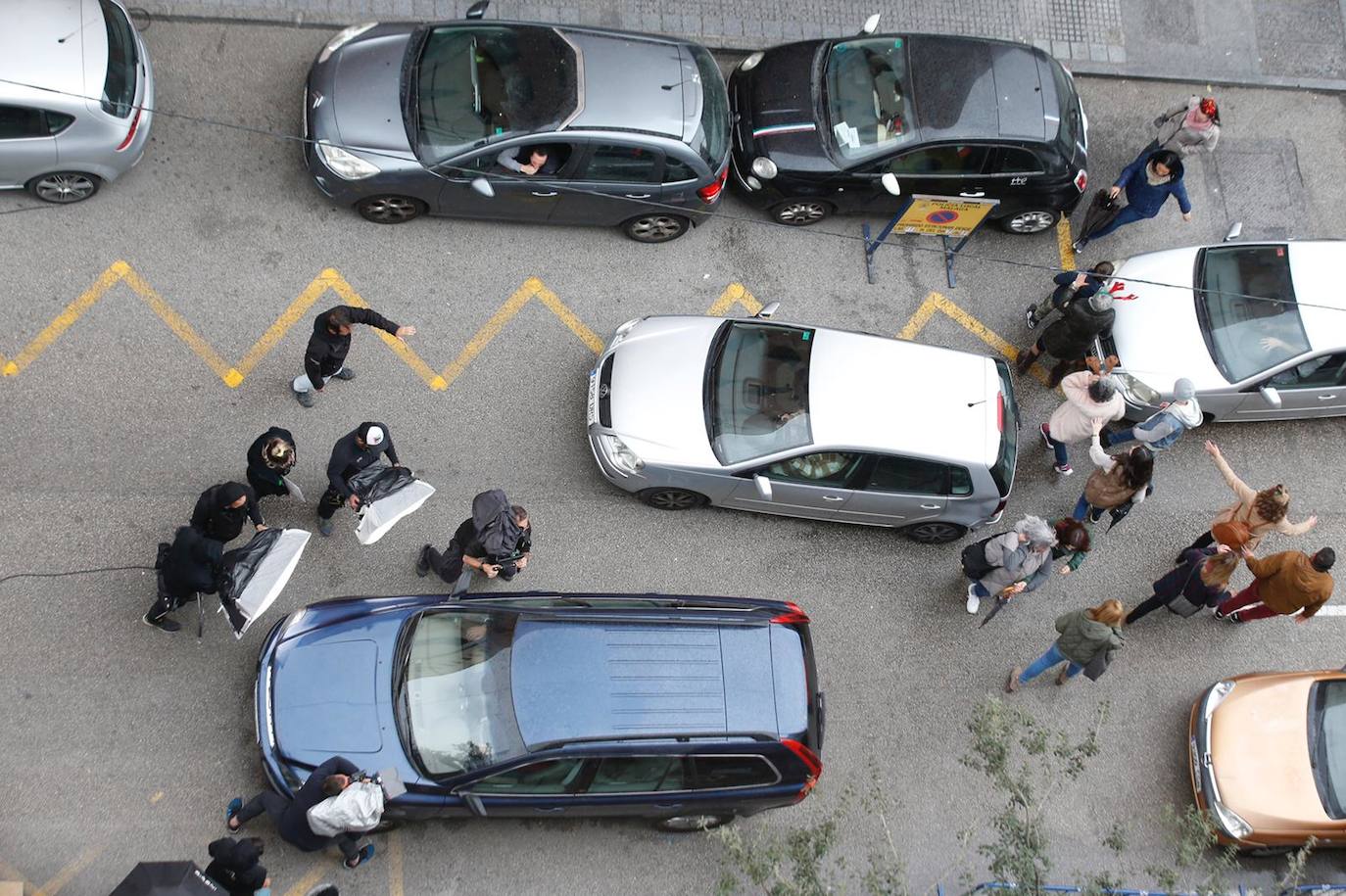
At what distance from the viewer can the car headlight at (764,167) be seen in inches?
409

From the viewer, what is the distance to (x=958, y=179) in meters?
10.6

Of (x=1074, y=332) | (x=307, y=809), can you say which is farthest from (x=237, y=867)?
(x=1074, y=332)

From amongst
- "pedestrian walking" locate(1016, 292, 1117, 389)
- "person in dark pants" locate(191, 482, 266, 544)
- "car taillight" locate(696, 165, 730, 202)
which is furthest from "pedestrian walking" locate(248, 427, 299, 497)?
"pedestrian walking" locate(1016, 292, 1117, 389)

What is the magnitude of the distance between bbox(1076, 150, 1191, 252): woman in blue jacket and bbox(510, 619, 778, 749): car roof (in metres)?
6.21

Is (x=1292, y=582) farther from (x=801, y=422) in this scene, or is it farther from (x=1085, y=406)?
(x=801, y=422)

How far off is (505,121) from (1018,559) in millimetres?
5671

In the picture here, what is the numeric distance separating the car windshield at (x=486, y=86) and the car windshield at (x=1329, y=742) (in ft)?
Answer: 26.3

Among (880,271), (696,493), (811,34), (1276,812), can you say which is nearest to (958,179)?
(880,271)

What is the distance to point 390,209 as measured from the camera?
9.98m

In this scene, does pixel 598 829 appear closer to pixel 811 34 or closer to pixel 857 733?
pixel 857 733

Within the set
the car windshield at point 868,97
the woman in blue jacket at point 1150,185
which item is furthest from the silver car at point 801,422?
A: the woman in blue jacket at point 1150,185

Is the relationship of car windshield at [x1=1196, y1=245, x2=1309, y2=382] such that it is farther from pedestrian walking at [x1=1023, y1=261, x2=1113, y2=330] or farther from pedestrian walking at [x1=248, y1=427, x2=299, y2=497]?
pedestrian walking at [x1=248, y1=427, x2=299, y2=497]

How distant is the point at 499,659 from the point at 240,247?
15.6ft

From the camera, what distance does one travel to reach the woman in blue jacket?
10562 mm
